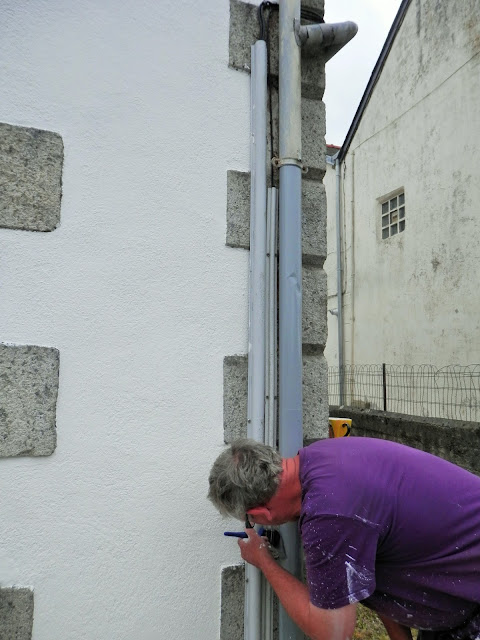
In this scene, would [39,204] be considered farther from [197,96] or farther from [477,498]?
[477,498]

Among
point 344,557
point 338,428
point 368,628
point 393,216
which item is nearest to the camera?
point 344,557

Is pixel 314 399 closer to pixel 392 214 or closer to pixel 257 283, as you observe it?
pixel 257 283

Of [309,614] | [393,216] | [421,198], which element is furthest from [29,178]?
[393,216]

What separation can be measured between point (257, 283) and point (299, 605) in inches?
45.9

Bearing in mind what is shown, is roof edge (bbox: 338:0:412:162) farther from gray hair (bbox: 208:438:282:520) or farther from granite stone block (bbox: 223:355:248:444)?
gray hair (bbox: 208:438:282:520)

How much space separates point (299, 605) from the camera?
166 centimetres

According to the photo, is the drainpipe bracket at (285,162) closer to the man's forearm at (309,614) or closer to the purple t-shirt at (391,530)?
the purple t-shirt at (391,530)

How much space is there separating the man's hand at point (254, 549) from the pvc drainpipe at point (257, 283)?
0.11m

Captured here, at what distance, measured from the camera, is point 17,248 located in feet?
5.98

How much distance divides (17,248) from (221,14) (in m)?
1.32

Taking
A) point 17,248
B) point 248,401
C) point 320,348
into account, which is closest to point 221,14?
point 17,248

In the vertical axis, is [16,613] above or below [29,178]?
below

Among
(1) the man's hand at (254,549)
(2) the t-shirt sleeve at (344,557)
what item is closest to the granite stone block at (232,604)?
(1) the man's hand at (254,549)

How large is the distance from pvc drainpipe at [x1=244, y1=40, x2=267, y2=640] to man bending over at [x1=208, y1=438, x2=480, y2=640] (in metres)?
0.26
